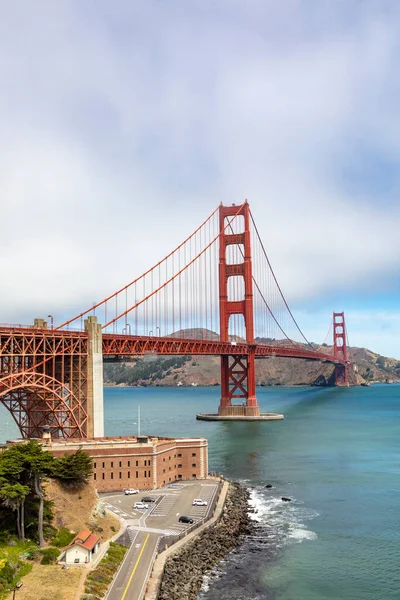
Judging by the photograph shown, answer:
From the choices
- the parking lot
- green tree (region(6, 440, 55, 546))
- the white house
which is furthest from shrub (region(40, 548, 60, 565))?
the parking lot

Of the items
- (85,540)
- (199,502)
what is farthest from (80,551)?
(199,502)

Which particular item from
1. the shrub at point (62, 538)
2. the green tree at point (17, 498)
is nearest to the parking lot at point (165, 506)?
the shrub at point (62, 538)

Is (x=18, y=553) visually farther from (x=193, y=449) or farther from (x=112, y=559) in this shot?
(x=193, y=449)

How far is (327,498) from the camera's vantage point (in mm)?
59969

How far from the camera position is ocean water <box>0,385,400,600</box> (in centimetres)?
3941

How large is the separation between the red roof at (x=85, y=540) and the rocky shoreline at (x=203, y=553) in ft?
15.8

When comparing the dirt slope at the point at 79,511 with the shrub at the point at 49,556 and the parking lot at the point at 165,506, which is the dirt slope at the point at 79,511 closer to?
the parking lot at the point at 165,506

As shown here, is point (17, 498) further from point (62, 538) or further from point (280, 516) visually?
point (280, 516)

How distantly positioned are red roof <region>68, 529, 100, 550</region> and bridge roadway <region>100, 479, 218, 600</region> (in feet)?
7.62

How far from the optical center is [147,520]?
47.2m

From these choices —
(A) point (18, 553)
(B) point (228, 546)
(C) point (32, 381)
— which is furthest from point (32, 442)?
(C) point (32, 381)

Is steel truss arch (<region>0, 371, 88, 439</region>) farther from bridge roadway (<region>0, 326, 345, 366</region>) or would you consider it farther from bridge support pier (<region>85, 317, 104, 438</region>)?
bridge roadway (<region>0, 326, 345, 366</region>)

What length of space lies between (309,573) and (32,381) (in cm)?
3524

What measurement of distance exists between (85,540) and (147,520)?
904cm
